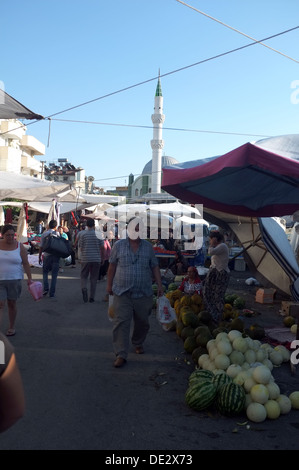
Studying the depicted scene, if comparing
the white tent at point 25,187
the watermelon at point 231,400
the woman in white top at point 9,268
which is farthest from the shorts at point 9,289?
the white tent at point 25,187

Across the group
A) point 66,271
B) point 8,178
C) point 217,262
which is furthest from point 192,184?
point 66,271

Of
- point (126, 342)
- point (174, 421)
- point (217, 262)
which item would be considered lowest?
point (174, 421)

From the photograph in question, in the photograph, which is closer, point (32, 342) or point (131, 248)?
point (131, 248)

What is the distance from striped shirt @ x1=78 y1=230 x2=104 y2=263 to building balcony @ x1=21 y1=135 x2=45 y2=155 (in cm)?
4100

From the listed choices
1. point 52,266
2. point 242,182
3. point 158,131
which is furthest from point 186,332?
point 158,131

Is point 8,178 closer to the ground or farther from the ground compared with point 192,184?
farther from the ground

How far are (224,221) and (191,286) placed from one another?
3590 mm

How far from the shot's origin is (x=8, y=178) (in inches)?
441

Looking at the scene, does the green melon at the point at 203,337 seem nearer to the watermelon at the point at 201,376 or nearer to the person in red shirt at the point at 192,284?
the watermelon at the point at 201,376

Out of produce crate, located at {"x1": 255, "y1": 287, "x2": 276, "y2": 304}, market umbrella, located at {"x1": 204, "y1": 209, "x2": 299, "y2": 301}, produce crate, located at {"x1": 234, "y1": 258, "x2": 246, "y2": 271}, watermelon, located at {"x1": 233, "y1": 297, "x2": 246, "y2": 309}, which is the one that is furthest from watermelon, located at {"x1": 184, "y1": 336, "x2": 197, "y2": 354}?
produce crate, located at {"x1": 234, "y1": 258, "x2": 246, "y2": 271}

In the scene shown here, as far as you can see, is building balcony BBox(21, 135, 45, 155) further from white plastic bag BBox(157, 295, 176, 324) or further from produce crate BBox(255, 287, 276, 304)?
white plastic bag BBox(157, 295, 176, 324)

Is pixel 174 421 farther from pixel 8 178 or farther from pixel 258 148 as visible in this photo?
pixel 8 178

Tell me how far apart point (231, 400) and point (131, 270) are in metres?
2.05

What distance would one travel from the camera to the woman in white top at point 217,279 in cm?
686
